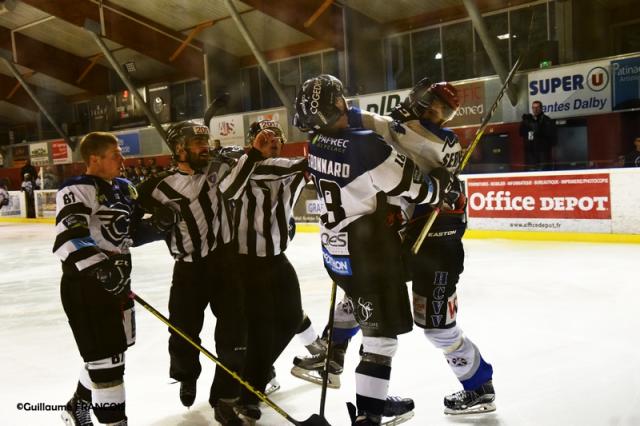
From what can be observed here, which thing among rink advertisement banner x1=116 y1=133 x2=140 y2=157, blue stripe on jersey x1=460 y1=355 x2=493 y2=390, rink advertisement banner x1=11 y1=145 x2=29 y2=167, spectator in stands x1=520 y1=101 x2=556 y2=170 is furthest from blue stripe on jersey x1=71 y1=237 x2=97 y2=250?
rink advertisement banner x1=11 y1=145 x2=29 y2=167

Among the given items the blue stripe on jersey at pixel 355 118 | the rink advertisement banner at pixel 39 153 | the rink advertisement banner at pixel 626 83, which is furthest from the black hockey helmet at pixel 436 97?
the rink advertisement banner at pixel 39 153

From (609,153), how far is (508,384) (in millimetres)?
8160

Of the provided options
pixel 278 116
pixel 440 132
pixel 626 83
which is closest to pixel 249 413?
pixel 440 132

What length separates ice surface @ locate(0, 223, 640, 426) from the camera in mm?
2707

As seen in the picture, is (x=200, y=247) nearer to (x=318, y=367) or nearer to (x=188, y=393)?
(x=188, y=393)

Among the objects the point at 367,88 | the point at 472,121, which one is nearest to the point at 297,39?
the point at 367,88

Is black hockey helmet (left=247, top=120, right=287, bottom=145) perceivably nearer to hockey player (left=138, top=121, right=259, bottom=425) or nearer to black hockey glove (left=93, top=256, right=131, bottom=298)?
hockey player (left=138, top=121, right=259, bottom=425)

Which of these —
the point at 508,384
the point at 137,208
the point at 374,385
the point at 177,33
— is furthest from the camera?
the point at 177,33

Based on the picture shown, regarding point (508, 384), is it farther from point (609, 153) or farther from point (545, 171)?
point (609, 153)

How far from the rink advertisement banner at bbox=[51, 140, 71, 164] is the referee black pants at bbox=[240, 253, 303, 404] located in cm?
1786

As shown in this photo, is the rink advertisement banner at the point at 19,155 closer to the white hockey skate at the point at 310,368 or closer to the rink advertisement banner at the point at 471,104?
the rink advertisement banner at the point at 471,104

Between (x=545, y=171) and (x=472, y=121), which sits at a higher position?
(x=472, y=121)

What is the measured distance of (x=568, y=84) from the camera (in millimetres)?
9617

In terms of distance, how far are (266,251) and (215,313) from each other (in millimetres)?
356
